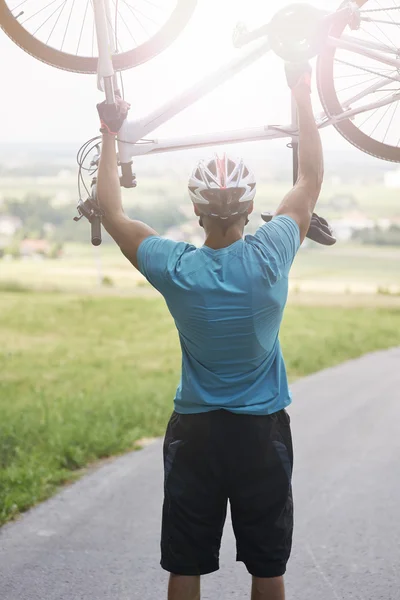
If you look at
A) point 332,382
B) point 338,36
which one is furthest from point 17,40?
point 332,382

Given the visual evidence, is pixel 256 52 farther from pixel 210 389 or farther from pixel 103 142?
pixel 210 389

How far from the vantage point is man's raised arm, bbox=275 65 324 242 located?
3.79 meters

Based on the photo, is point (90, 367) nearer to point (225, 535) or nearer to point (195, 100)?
point (225, 535)

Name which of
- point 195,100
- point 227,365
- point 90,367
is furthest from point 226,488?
point 90,367

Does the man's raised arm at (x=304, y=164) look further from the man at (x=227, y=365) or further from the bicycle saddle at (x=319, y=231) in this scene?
the bicycle saddle at (x=319, y=231)

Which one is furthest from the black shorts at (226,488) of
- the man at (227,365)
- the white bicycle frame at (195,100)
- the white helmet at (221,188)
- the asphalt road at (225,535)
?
the asphalt road at (225,535)

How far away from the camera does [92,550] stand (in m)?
6.51

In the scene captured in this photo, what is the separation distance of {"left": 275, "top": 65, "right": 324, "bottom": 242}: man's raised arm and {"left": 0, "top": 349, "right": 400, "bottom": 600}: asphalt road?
2673 mm

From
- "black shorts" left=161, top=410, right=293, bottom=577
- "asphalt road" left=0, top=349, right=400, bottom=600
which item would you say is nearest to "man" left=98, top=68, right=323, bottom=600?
"black shorts" left=161, top=410, right=293, bottom=577

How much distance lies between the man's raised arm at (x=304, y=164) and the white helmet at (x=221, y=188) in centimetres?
25

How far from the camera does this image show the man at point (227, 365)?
11.7 ft

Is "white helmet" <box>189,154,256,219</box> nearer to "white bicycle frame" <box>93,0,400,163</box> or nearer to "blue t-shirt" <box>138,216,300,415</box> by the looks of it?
"blue t-shirt" <box>138,216,300,415</box>

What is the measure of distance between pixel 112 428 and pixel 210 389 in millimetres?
6600

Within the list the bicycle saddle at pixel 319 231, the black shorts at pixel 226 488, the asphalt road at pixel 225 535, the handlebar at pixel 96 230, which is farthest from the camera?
the asphalt road at pixel 225 535
